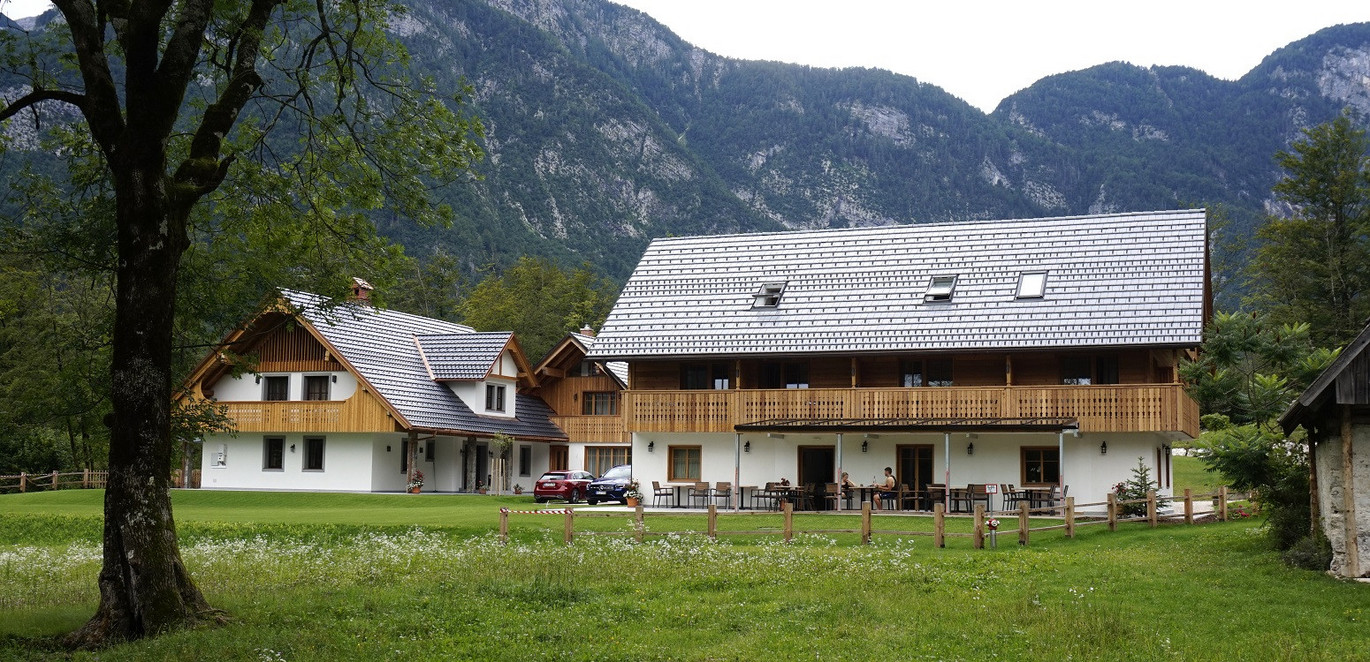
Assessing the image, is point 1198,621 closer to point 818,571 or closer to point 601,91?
point 818,571

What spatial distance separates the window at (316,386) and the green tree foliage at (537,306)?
91.0 feet

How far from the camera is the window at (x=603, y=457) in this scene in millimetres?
57656

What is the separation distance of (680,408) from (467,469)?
57.0 feet

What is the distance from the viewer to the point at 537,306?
8544 centimetres

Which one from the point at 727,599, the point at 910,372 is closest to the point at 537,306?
the point at 910,372

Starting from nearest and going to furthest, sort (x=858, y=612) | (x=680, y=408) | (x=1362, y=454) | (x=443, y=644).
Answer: (x=443, y=644) < (x=858, y=612) < (x=1362, y=454) < (x=680, y=408)

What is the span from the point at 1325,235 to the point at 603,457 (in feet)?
116

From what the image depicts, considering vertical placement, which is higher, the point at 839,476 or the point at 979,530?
the point at 839,476

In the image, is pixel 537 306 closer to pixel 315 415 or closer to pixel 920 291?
pixel 315 415

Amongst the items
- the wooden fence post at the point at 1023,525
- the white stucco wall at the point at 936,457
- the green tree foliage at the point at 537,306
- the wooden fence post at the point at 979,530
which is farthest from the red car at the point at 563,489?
the green tree foliage at the point at 537,306

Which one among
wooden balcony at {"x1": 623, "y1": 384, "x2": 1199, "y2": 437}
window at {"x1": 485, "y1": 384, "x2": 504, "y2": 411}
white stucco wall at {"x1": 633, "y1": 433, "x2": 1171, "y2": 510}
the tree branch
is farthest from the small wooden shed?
window at {"x1": 485, "y1": 384, "x2": 504, "y2": 411}

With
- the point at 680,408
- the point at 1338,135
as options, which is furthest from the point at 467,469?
the point at 1338,135

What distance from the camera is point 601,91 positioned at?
18662 cm

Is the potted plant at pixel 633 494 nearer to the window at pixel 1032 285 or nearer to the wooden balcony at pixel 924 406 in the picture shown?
the wooden balcony at pixel 924 406
